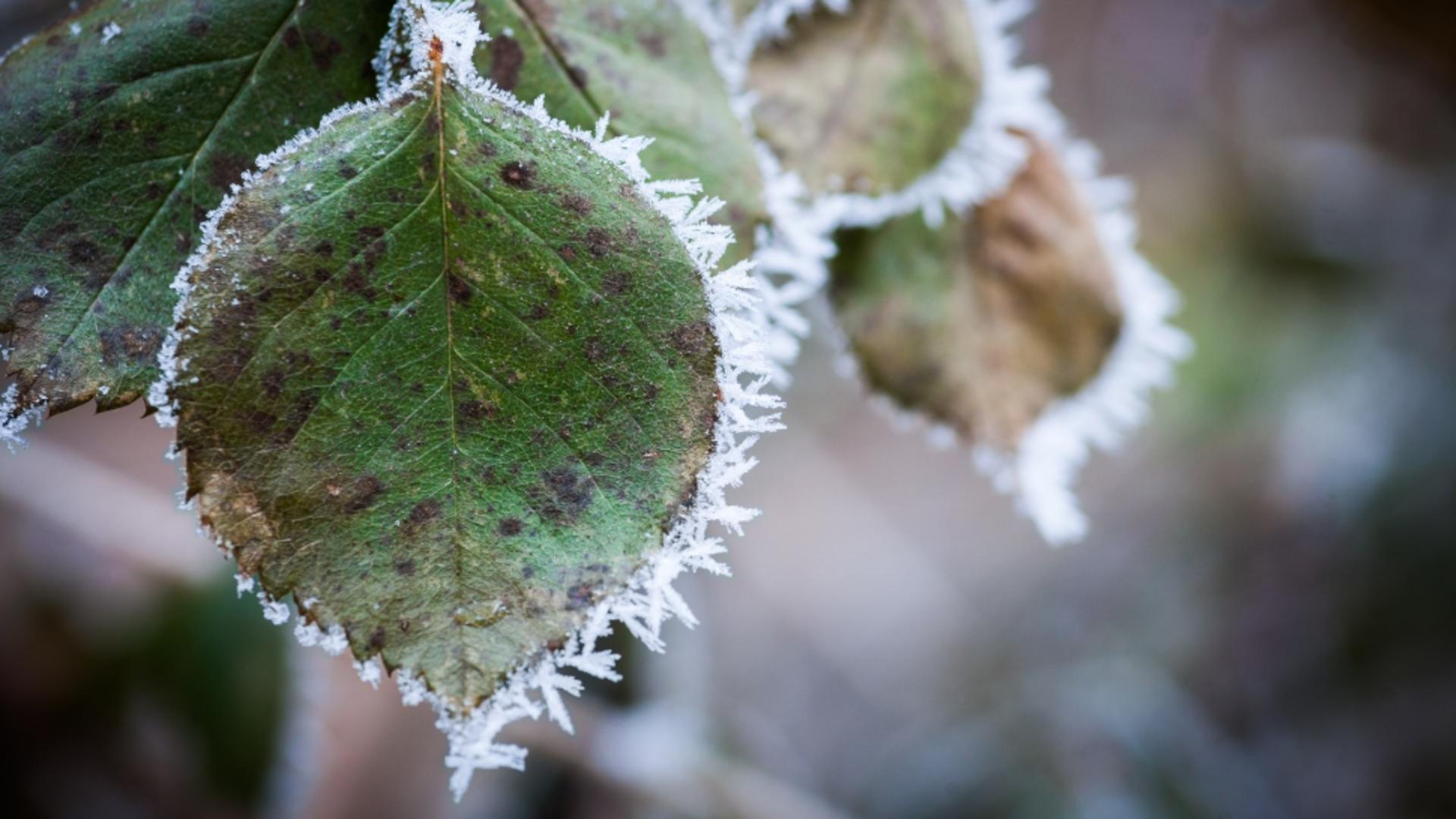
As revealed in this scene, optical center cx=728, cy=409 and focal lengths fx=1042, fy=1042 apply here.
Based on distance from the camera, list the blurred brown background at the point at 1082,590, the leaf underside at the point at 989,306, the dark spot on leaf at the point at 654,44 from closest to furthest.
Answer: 1. the dark spot on leaf at the point at 654,44
2. the leaf underside at the point at 989,306
3. the blurred brown background at the point at 1082,590

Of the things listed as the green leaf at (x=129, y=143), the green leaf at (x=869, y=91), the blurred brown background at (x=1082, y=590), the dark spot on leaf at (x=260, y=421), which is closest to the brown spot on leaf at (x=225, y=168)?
the green leaf at (x=129, y=143)

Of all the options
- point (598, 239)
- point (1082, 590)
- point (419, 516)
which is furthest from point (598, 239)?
point (1082, 590)

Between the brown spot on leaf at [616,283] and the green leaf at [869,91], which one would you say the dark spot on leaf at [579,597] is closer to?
the brown spot on leaf at [616,283]

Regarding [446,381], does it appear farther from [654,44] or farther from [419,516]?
[654,44]

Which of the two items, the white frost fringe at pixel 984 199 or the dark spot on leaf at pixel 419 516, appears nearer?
the dark spot on leaf at pixel 419 516

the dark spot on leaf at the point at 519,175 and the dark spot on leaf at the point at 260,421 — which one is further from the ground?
the dark spot on leaf at the point at 519,175

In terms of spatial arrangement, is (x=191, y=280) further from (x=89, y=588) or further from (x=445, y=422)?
(x=89, y=588)
